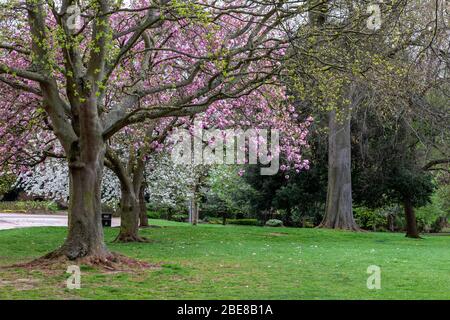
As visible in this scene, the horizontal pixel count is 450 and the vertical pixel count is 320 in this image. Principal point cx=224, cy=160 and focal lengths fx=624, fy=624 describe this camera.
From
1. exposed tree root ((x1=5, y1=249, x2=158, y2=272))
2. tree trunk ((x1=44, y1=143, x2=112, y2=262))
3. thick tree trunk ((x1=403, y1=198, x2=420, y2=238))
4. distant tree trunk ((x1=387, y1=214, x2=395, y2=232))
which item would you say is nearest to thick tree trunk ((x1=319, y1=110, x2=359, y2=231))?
thick tree trunk ((x1=403, y1=198, x2=420, y2=238))

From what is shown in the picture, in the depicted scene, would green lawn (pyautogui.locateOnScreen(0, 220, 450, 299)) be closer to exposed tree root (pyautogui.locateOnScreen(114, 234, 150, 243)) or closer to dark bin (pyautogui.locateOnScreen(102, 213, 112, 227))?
exposed tree root (pyautogui.locateOnScreen(114, 234, 150, 243))

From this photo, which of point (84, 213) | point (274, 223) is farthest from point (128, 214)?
point (274, 223)

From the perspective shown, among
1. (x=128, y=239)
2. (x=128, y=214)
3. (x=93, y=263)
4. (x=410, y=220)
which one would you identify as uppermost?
(x=128, y=214)

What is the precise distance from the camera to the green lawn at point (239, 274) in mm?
8664

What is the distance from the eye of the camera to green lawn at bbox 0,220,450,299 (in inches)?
341

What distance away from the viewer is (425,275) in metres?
11.2

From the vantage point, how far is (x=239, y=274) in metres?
11.0

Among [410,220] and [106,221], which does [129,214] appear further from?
[410,220]

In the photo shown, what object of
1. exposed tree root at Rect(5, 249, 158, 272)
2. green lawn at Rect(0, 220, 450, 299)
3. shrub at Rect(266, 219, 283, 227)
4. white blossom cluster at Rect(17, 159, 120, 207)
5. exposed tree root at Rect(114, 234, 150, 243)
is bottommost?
green lawn at Rect(0, 220, 450, 299)

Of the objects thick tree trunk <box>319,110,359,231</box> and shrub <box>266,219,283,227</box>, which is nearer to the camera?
thick tree trunk <box>319,110,359,231</box>
